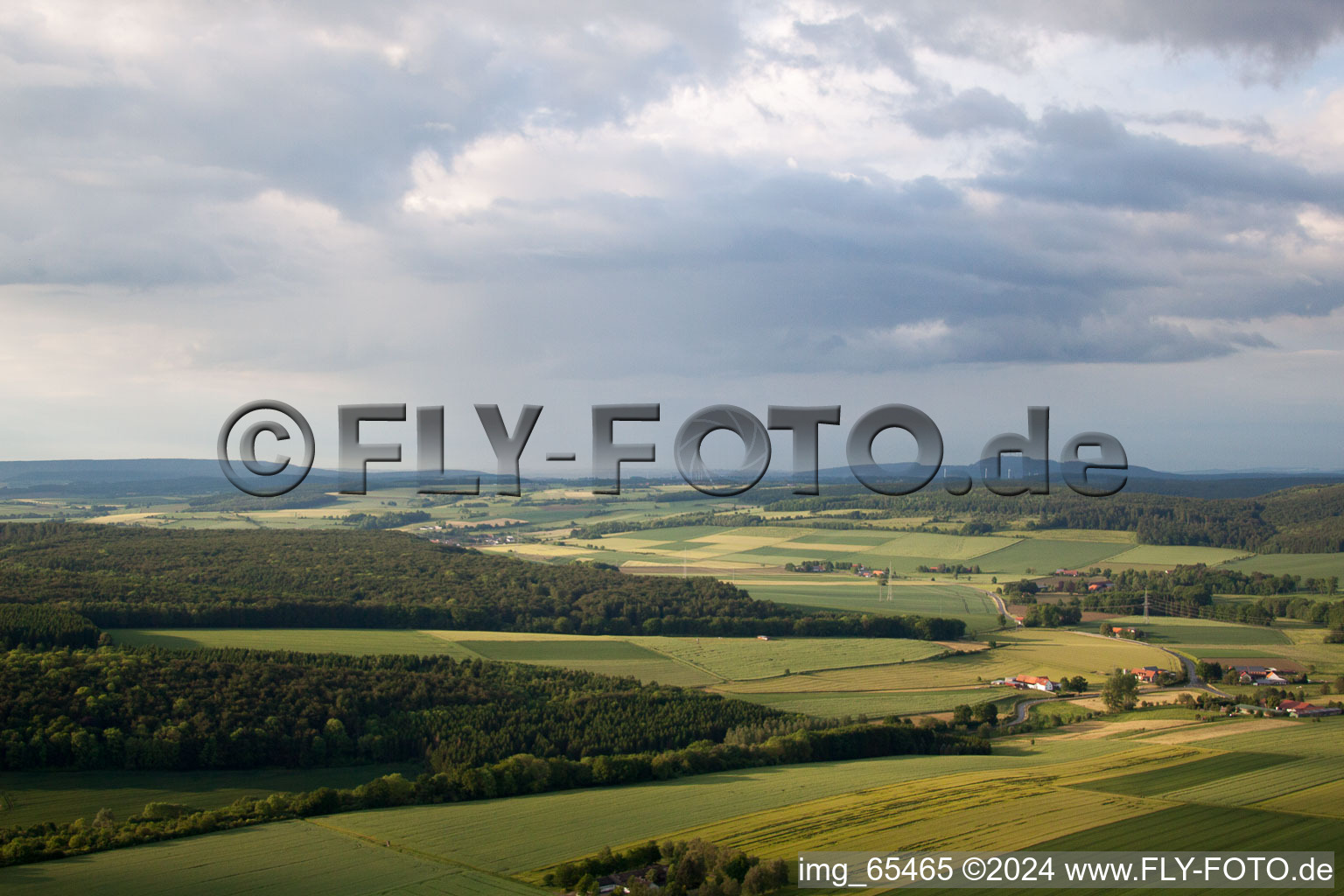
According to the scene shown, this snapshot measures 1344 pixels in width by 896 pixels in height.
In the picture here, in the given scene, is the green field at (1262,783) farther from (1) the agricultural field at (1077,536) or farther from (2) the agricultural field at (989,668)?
(1) the agricultural field at (1077,536)

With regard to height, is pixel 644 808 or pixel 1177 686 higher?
pixel 644 808

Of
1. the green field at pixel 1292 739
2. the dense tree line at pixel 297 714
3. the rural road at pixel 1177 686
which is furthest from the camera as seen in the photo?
the rural road at pixel 1177 686

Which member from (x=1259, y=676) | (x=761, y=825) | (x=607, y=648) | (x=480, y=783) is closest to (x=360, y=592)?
(x=607, y=648)

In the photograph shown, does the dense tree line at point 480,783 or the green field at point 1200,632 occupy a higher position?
the dense tree line at point 480,783

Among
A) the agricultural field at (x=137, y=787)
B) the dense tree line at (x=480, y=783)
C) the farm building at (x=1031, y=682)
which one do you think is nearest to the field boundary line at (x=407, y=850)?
the dense tree line at (x=480, y=783)

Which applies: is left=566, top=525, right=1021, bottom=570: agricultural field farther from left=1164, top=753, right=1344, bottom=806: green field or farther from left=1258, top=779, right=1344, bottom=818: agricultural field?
left=1258, top=779, right=1344, bottom=818: agricultural field

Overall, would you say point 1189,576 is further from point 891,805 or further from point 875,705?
point 891,805

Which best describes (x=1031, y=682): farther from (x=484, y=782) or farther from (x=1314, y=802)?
(x=484, y=782)
